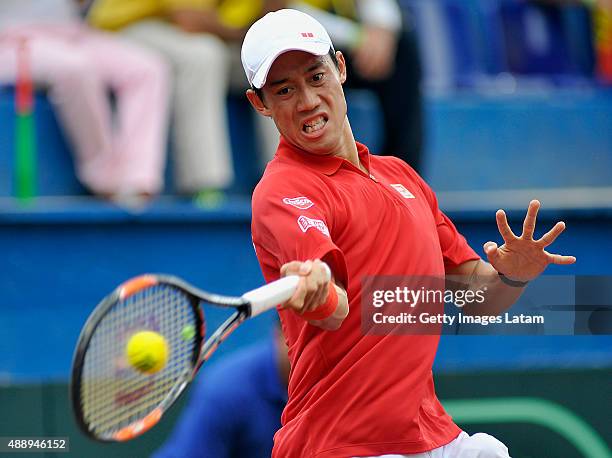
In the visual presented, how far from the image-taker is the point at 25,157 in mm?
6336

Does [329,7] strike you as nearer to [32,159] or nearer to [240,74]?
[240,74]

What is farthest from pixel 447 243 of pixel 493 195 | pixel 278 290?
pixel 493 195

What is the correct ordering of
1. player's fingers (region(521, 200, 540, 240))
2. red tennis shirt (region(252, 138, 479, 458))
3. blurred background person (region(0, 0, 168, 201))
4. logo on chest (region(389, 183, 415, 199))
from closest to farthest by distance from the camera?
red tennis shirt (region(252, 138, 479, 458)), player's fingers (region(521, 200, 540, 240)), logo on chest (region(389, 183, 415, 199)), blurred background person (region(0, 0, 168, 201))

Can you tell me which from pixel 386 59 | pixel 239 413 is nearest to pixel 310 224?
pixel 239 413

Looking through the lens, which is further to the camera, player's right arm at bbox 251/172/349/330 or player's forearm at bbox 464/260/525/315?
player's forearm at bbox 464/260/525/315

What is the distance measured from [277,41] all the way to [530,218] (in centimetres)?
78

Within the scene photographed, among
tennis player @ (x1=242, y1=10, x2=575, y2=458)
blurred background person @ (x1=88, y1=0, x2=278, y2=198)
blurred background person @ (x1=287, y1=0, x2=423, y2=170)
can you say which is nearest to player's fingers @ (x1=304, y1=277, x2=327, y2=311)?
tennis player @ (x1=242, y1=10, x2=575, y2=458)

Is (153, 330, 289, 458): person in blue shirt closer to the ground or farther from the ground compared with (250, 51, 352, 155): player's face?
closer to the ground

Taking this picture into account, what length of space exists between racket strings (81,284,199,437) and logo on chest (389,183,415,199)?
2.09ft

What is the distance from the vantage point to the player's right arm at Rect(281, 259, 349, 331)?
2746 mm

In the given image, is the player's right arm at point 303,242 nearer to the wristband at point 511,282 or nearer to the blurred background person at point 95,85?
the wristband at point 511,282

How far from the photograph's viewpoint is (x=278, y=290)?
2748 mm

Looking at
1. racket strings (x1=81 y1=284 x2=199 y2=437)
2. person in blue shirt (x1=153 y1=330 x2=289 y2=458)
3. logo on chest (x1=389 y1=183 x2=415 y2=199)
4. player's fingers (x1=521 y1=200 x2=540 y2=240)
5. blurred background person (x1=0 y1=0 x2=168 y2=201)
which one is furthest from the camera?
blurred background person (x1=0 y1=0 x2=168 y2=201)

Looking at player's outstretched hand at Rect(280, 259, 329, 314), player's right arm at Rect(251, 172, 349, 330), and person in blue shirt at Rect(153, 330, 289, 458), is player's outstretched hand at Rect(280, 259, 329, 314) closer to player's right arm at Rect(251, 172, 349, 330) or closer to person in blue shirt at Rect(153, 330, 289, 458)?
player's right arm at Rect(251, 172, 349, 330)
